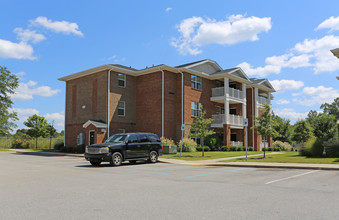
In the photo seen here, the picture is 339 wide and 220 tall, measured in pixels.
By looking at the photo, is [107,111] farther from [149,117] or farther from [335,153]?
[335,153]

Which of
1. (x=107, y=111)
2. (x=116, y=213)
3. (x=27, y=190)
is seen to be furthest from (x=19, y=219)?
(x=107, y=111)

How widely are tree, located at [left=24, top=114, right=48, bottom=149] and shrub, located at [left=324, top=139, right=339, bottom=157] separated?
115 feet

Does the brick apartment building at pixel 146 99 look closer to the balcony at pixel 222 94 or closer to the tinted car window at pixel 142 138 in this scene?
the balcony at pixel 222 94

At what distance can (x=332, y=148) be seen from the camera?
2011 centimetres

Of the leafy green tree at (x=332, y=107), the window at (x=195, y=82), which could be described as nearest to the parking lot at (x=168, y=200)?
the window at (x=195, y=82)

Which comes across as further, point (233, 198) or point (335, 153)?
point (335, 153)

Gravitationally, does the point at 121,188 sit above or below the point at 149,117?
below

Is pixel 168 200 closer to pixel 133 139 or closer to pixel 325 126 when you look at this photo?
pixel 133 139

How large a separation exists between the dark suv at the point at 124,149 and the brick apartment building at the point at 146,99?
10.8 m

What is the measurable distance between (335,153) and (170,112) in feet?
50.8

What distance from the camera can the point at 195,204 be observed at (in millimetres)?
6652

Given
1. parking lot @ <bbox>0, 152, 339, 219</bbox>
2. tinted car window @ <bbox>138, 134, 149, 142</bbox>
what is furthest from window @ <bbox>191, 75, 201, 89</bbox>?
parking lot @ <bbox>0, 152, 339, 219</bbox>

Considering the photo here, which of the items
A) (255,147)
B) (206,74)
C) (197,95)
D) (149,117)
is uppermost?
(206,74)

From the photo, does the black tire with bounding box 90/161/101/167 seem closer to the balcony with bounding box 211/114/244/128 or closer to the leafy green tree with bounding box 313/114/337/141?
the leafy green tree with bounding box 313/114/337/141
